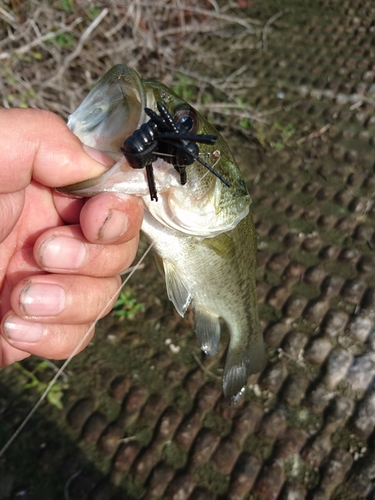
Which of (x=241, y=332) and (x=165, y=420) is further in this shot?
(x=165, y=420)

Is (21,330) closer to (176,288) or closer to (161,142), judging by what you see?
(176,288)

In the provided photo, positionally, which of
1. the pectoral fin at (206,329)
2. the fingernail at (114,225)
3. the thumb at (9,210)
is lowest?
the pectoral fin at (206,329)

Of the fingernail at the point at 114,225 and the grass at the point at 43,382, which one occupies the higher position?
the fingernail at the point at 114,225

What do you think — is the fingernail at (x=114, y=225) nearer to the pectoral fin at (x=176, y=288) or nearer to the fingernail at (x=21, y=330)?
the pectoral fin at (x=176, y=288)

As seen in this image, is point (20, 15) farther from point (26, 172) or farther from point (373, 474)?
point (373, 474)

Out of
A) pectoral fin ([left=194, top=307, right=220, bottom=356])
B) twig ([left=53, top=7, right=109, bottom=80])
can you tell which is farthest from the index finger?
twig ([left=53, top=7, right=109, bottom=80])

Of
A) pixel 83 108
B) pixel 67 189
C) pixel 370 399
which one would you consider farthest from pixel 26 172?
pixel 370 399

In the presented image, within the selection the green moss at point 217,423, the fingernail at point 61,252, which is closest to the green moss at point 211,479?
the green moss at point 217,423
